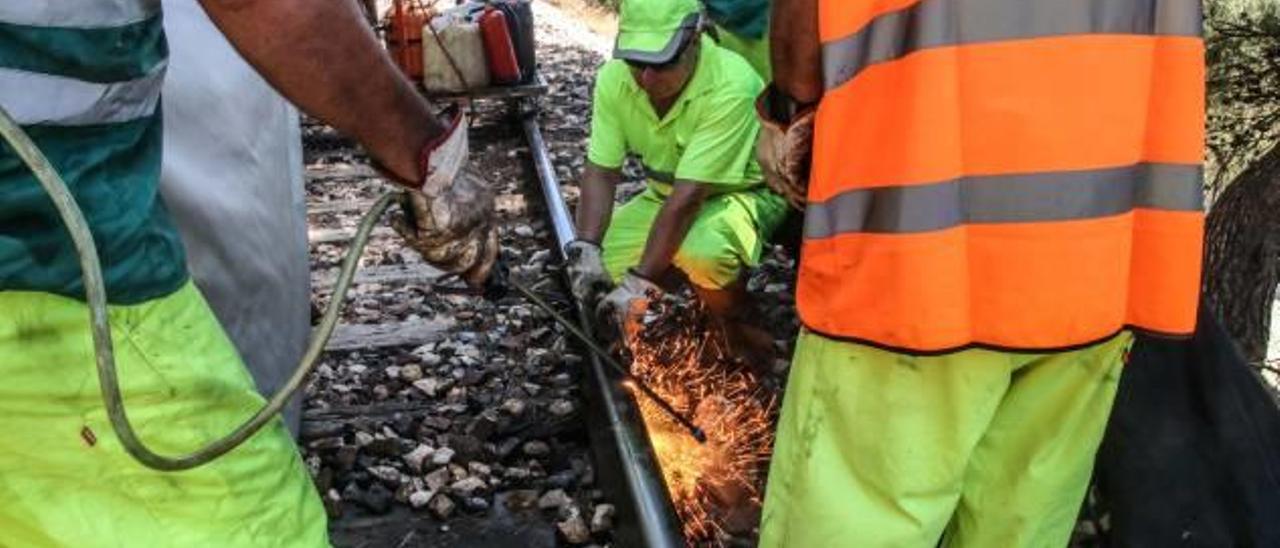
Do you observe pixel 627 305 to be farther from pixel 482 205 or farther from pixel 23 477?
pixel 23 477

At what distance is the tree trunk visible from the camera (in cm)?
453

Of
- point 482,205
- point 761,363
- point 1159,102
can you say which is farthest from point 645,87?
point 1159,102

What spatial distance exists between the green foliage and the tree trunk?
9.8 inches

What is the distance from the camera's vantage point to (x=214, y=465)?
71.5 inches

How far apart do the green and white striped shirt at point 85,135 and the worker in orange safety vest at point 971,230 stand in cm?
111

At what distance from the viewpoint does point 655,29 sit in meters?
4.07

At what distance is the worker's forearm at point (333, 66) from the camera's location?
1756 millimetres

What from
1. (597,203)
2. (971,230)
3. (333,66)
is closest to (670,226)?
(597,203)

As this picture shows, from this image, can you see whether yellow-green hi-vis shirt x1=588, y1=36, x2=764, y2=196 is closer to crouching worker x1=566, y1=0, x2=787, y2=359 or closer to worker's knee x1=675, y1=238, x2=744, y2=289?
crouching worker x1=566, y1=0, x2=787, y2=359

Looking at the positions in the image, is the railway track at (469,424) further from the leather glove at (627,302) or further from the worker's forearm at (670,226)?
the worker's forearm at (670,226)

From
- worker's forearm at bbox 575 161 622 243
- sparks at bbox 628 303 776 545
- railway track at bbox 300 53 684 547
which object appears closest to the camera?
railway track at bbox 300 53 684 547

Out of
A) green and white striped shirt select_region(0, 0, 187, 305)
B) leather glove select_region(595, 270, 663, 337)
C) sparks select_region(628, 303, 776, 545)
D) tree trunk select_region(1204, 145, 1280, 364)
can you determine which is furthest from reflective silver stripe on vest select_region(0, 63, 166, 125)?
tree trunk select_region(1204, 145, 1280, 364)

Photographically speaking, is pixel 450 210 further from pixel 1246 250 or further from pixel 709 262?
pixel 1246 250

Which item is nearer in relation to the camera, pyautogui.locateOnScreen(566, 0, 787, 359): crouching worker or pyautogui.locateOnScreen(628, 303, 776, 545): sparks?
pyautogui.locateOnScreen(628, 303, 776, 545): sparks
